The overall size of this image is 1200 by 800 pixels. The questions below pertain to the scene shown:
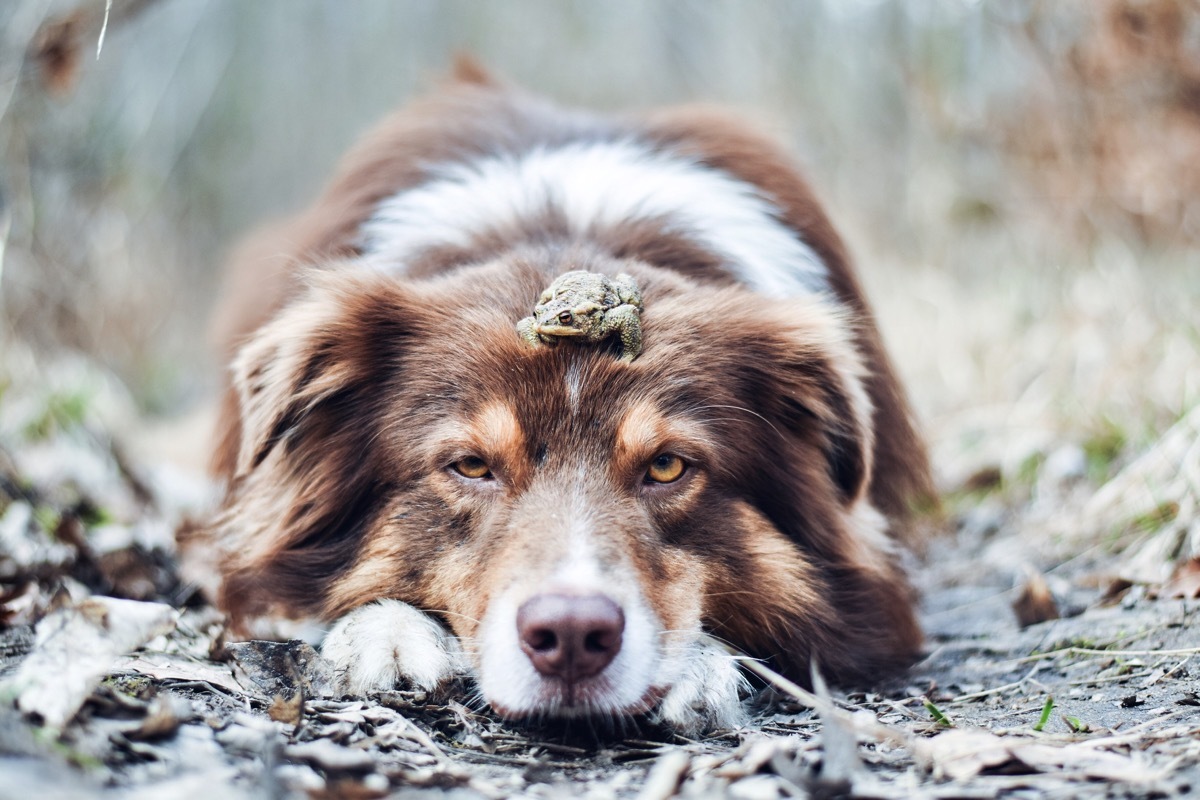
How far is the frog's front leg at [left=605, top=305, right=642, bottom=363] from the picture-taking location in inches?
123

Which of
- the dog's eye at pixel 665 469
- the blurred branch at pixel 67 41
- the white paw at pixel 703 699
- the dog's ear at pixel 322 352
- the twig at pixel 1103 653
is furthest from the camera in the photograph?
the blurred branch at pixel 67 41

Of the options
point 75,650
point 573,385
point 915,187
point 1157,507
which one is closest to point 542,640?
point 573,385

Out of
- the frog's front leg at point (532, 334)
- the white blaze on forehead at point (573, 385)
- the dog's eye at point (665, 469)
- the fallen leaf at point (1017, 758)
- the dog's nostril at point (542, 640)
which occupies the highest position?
the frog's front leg at point (532, 334)

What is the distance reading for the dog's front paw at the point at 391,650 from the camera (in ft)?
9.37

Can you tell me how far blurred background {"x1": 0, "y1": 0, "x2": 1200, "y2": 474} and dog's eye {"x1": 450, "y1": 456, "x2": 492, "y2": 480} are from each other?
7.42 feet

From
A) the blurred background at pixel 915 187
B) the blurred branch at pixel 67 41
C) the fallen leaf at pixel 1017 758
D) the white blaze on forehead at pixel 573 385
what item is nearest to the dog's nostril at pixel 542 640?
the white blaze on forehead at pixel 573 385

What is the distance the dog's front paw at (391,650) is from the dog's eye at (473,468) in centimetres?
42

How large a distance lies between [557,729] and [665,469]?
0.79 meters

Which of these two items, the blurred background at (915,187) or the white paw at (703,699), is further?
the blurred background at (915,187)

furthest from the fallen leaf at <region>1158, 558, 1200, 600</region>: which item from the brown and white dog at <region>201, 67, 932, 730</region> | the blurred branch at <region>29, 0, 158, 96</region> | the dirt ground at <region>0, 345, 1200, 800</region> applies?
the blurred branch at <region>29, 0, 158, 96</region>

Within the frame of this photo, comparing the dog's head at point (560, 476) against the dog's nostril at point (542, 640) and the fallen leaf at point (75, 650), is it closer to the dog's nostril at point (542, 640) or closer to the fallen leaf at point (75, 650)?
the dog's nostril at point (542, 640)

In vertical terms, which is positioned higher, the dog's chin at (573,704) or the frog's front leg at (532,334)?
the frog's front leg at (532,334)

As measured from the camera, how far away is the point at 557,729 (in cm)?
276

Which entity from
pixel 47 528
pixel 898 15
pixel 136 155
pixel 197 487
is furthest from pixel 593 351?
pixel 898 15
